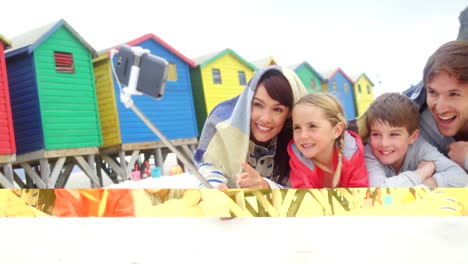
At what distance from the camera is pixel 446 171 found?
755 millimetres

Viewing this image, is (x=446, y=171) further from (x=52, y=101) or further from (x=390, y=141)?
(x=52, y=101)

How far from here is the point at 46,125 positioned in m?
0.89

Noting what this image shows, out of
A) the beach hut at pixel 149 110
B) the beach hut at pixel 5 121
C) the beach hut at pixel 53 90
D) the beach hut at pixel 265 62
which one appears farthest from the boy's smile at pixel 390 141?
the beach hut at pixel 5 121

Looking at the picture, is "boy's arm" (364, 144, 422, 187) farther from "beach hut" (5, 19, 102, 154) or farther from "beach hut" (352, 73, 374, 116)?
"beach hut" (5, 19, 102, 154)

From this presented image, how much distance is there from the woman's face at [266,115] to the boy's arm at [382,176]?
14 centimetres

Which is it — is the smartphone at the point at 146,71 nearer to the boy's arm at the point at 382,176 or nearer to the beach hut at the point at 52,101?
the beach hut at the point at 52,101

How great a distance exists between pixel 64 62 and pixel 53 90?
0.17 ft

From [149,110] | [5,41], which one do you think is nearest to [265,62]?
[149,110]

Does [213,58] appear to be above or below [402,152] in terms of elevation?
above

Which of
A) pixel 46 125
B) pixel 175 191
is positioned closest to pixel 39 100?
pixel 46 125

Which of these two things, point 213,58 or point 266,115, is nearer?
point 266,115

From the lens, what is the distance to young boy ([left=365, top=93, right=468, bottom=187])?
76 centimetres

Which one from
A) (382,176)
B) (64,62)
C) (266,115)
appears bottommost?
(382,176)

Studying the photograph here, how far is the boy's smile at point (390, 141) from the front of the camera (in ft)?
2.53
